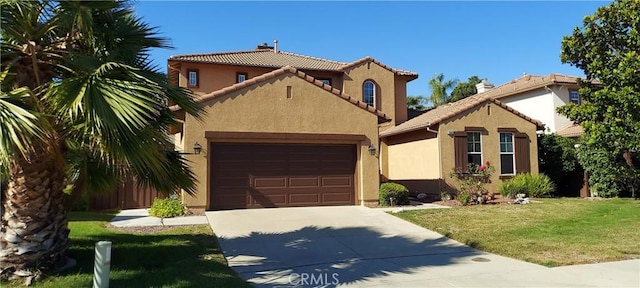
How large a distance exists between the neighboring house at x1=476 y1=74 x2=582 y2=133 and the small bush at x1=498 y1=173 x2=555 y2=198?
6.02m

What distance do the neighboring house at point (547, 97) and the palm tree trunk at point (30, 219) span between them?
20262mm

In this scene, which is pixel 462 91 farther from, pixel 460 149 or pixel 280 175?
pixel 280 175

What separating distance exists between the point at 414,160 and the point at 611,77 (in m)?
7.76

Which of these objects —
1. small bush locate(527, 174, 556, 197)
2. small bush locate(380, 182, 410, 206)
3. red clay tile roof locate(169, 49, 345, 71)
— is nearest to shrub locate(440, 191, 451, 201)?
small bush locate(380, 182, 410, 206)

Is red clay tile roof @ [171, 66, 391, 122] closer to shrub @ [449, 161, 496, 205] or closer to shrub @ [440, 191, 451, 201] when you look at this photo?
shrub @ [440, 191, 451, 201]

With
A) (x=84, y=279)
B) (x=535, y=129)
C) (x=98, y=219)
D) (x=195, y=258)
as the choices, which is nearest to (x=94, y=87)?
(x=84, y=279)

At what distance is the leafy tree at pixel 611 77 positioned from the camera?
13.9 metres

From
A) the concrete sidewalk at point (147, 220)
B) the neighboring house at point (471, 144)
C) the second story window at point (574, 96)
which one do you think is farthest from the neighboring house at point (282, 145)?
the second story window at point (574, 96)

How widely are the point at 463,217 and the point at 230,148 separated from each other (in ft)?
24.0

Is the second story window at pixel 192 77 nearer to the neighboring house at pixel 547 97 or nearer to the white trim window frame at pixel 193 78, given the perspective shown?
the white trim window frame at pixel 193 78

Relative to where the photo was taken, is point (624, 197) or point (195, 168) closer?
point (195, 168)

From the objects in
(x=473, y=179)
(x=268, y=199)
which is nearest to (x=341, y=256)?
(x=268, y=199)

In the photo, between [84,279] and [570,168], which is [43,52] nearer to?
[84,279]

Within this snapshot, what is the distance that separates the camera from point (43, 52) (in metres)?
6.67
